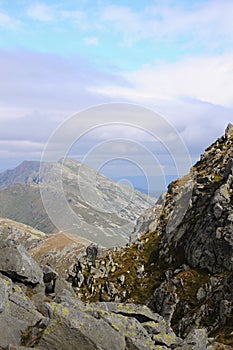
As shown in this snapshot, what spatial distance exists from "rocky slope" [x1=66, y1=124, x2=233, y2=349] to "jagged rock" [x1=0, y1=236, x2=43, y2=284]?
34104mm

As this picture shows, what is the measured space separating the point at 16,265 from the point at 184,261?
59688mm

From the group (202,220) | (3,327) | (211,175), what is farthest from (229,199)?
(3,327)

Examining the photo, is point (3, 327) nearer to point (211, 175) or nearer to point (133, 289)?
point (133, 289)

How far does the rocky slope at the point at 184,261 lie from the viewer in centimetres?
6846

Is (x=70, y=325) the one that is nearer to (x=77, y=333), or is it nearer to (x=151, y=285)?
(x=77, y=333)

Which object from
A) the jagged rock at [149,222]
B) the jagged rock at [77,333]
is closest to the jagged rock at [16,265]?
the jagged rock at [77,333]

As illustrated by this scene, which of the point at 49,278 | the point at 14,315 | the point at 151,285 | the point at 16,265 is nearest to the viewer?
the point at 14,315

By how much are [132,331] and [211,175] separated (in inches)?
3040

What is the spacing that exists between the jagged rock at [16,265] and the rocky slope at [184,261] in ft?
112

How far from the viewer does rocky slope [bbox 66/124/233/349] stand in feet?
225

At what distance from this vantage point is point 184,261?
87.4 meters

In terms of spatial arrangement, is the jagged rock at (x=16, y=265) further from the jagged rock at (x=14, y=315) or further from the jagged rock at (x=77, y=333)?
the jagged rock at (x=77, y=333)

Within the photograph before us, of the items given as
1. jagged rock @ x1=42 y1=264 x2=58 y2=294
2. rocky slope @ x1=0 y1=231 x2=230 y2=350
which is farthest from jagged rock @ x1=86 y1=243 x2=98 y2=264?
rocky slope @ x1=0 y1=231 x2=230 y2=350

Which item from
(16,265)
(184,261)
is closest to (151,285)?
(184,261)
